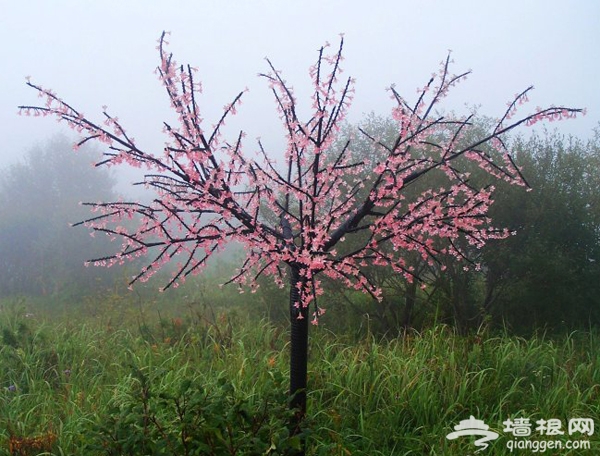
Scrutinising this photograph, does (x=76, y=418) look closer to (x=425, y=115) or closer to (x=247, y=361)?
(x=247, y=361)

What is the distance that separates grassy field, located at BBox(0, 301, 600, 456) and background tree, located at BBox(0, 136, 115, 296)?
10482 mm

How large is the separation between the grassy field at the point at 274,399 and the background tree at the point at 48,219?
10.5 metres

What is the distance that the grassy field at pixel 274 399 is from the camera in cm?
275

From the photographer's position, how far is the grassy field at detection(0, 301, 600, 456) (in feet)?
9.02

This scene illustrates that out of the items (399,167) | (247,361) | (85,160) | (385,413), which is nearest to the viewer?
(399,167)

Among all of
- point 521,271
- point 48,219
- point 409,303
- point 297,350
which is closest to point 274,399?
point 297,350

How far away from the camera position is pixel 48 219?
17.8m

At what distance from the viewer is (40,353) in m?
6.02

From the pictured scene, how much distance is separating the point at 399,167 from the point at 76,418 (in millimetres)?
3491

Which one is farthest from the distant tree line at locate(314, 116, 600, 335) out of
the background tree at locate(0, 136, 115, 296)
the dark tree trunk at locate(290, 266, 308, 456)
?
the background tree at locate(0, 136, 115, 296)

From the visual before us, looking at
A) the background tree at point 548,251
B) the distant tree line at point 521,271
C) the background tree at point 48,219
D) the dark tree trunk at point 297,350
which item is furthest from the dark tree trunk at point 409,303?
the background tree at point 48,219

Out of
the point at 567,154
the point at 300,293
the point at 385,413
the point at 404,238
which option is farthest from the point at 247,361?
the point at 567,154

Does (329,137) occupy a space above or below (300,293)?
above

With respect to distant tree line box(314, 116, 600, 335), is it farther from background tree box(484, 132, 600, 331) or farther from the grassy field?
the grassy field
